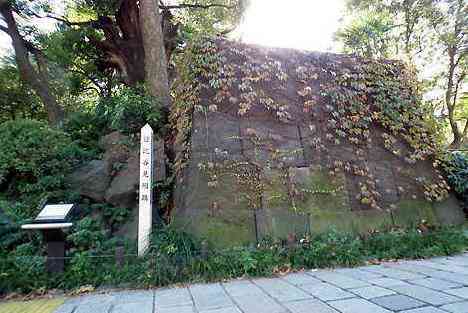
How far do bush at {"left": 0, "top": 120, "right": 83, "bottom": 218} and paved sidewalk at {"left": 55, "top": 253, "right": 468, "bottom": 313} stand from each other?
2483 millimetres

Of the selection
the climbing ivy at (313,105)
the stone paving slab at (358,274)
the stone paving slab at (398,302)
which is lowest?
the stone paving slab at (398,302)

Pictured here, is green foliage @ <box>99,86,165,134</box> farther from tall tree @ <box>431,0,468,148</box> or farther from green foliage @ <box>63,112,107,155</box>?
tall tree @ <box>431,0,468,148</box>

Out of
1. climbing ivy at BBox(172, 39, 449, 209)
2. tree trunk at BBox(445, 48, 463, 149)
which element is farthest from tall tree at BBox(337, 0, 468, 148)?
climbing ivy at BBox(172, 39, 449, 209)

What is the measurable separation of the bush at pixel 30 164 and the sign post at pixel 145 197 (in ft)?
5.88

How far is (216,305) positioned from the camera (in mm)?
2686

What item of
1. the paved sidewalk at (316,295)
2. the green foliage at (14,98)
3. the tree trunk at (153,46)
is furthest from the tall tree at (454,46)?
the green foliage at (14,98)

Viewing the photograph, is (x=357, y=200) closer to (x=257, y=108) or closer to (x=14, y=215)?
(x=257, y=108)

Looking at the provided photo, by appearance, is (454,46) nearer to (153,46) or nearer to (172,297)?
(153,46)

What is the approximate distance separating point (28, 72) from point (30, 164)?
562cm

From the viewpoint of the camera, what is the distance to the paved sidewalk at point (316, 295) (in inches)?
98.5

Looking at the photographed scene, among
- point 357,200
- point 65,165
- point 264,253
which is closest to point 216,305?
point 264,253

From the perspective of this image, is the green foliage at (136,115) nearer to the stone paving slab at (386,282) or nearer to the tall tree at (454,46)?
the stone paving slab at (386,282)

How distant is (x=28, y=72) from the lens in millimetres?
8906

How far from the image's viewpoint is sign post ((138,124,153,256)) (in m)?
3.83
